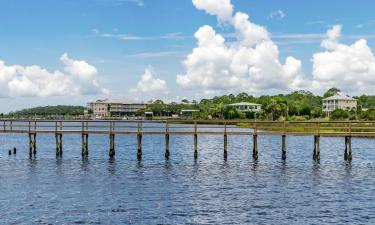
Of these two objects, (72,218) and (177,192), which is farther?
(177,192)

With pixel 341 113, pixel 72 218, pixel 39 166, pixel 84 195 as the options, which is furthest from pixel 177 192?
pixel 341 113

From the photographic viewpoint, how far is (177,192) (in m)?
33.6

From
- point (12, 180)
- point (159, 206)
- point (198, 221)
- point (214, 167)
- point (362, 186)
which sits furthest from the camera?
point (214, 167)

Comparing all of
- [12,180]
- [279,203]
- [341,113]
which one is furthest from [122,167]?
[341,113]

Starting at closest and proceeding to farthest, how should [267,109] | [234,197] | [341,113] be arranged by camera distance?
[234,197], [341,113], [267,109]

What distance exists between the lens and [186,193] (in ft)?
109

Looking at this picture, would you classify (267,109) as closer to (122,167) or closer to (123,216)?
(122,167)

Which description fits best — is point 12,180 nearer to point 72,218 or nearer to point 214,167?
point 72,218

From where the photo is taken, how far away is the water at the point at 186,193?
2661 centimetres

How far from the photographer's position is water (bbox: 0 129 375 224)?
26.6 metres

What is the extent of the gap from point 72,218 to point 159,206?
18.3ft

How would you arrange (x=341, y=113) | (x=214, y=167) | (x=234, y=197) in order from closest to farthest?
(x=234, y=197) < (x=214, y=167) < (x=341, y=113)

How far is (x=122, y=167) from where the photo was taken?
1893 inches

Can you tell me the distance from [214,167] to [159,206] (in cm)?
1920
